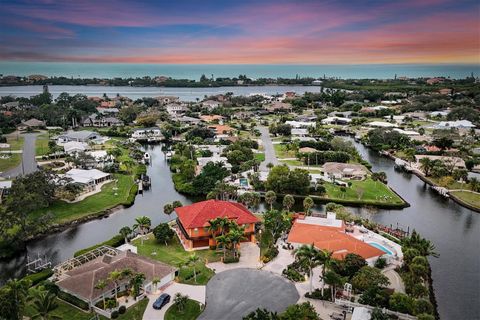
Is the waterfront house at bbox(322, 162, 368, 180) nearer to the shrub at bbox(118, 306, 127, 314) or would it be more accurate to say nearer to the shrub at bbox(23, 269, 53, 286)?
the shrub at bbox(118, 306, 127, 314)

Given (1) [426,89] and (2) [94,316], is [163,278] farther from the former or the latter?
(1) [426,89]

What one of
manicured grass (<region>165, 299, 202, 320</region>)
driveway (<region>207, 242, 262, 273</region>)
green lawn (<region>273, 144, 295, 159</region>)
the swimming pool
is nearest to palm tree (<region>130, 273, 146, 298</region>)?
manicured grass (<region>165, 299, 202, 320</region>)

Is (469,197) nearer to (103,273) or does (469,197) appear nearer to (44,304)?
(103,273)

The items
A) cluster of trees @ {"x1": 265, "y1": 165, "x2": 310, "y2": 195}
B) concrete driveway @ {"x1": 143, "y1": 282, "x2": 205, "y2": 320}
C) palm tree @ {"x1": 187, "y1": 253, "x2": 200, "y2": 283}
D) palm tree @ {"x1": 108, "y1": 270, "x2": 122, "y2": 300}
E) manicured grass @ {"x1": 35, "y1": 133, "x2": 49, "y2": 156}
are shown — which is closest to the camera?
concrete driveway @ {"x1": 143, "y1": 282, "x2": 205, "y2": 320}

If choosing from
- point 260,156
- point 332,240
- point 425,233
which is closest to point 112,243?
point 332,240

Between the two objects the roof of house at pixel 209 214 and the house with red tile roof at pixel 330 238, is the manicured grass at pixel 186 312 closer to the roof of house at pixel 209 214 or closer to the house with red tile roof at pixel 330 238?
the roof of house at pixel 209 214

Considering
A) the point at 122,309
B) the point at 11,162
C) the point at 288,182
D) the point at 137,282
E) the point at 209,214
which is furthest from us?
the point at 11,162
